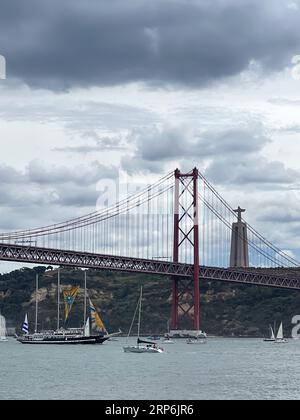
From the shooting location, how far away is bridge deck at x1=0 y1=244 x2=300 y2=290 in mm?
124625

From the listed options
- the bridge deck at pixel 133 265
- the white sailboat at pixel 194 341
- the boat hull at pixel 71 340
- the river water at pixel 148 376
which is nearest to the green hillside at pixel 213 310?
the bridge deck at pixel 133 265

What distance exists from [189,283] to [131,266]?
937 centimetres

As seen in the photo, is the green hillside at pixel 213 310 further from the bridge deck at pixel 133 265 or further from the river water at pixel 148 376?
the river water at pixel 148 376

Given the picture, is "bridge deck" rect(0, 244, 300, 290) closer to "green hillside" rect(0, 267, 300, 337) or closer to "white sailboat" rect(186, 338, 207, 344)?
"white sailboat" rect(186, 338, 207, 344)

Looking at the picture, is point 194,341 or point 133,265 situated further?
point 133,265

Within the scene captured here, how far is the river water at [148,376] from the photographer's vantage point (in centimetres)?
6031

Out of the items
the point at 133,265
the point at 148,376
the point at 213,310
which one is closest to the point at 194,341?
the point at 133,265

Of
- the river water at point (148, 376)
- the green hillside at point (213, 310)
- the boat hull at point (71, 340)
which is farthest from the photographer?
the green hillside at point (213, 310)

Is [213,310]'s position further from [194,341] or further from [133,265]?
[194,341]

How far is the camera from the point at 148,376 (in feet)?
235

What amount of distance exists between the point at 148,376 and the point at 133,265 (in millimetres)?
65373

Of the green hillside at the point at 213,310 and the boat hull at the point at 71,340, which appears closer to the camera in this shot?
the boat hull at the point at 71,340

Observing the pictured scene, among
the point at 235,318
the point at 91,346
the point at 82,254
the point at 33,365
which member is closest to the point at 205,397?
the point at 33,365

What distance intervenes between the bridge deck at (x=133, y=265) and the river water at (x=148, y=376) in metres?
22.7
